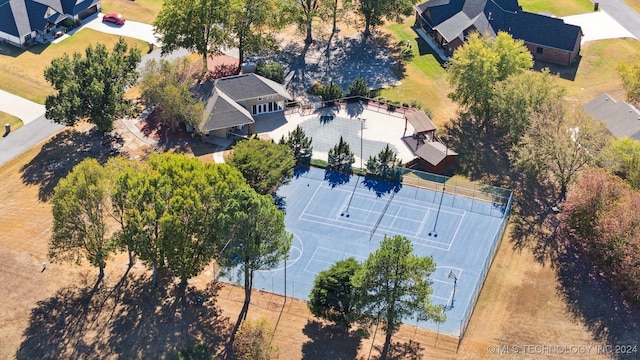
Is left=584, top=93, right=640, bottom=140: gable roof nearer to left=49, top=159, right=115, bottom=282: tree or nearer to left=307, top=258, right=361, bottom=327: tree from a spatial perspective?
left=307, top=258, right=361, bottom=327: tree

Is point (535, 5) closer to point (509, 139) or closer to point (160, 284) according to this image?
point (509, 139)

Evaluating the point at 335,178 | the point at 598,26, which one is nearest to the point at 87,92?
the point at 335,178

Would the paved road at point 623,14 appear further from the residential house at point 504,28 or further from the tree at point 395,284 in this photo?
the tree at point 395,284

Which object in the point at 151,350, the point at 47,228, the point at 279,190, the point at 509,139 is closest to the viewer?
the point at 151,350

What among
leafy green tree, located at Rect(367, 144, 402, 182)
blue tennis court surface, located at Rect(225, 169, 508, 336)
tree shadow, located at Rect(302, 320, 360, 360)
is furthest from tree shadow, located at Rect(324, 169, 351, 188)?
tree shadow, located at Rect(302, 320, 360, 360)

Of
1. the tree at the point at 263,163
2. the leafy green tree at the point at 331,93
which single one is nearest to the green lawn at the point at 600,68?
the leafy green tree at the point at 331,93

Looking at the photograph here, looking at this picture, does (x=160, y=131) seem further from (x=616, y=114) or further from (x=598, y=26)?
(x=598, y=26)

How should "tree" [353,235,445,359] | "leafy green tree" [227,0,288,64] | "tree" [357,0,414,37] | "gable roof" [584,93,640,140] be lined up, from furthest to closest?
"tree" [357,0,414,37] < "leafy green tree" [227,0,288,64] < "gable roof" [584,93,640,140] < "tree" [353,235,445,359]

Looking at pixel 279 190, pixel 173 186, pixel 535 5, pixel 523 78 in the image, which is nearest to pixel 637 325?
pixel 523 78
